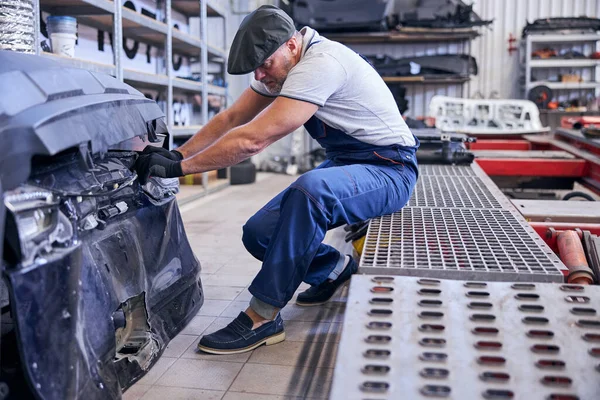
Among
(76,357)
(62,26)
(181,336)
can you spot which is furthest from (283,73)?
(62,26)

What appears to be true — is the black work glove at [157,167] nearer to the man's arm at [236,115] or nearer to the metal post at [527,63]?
the man's arm at [236,115]

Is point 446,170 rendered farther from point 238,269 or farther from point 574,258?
point 574,258

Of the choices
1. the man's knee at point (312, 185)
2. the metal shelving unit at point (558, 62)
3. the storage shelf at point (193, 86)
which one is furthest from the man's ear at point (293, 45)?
the metal shelving unit at point (558, 62)

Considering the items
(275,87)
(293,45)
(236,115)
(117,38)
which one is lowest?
(236,115)

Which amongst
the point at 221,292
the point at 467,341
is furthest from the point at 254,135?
the point at 221,292

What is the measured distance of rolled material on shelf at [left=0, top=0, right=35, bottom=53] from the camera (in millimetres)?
2842

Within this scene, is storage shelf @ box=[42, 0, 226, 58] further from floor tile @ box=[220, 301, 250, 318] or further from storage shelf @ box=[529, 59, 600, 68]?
storage shelf @ box=[529, 59, 600, 68]

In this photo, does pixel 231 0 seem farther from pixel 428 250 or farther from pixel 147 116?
pixel 428 250

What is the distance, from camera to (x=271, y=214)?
94.0 inches

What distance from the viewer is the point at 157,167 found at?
204 centimetres

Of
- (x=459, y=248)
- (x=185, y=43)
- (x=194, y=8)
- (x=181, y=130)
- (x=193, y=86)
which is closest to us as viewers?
(x=459, y=248)

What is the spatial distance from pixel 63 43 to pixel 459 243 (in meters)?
2.92

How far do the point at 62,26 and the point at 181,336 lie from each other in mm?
2311

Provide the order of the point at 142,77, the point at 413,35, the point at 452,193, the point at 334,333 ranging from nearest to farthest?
the point at 334,333 < the point at 452,193 < the point at 142,77 < the point at 413,35
